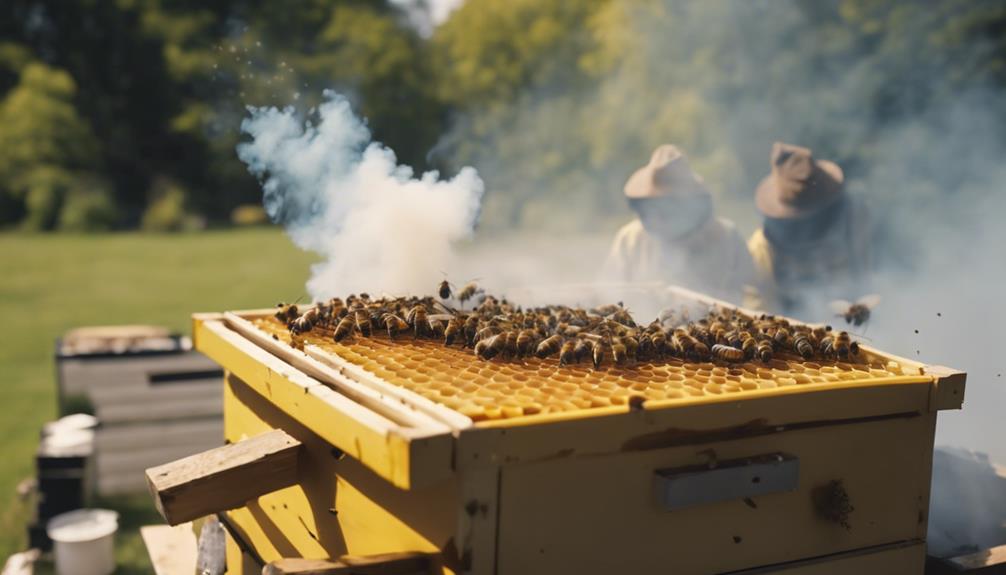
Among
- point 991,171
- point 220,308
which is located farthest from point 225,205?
point 991,171

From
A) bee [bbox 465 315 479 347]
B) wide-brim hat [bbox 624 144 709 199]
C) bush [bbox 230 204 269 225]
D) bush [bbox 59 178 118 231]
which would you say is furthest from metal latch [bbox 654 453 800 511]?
bush [bbox 230 204 269 225]

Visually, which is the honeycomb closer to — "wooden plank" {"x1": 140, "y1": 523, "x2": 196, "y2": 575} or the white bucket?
"wooden plank" {"x1": 140, "y1": 523, "x2": 196, "y2": 575}

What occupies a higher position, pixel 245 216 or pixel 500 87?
pixel 500 87

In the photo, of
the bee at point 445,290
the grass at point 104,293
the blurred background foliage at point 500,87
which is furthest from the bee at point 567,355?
the grass at point 104,293

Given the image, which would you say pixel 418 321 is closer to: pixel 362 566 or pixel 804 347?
pixel 362 566

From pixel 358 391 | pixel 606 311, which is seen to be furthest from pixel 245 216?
pixel 358 391

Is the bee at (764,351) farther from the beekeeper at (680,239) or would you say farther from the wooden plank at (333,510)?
the beekeeper at (680,239)
